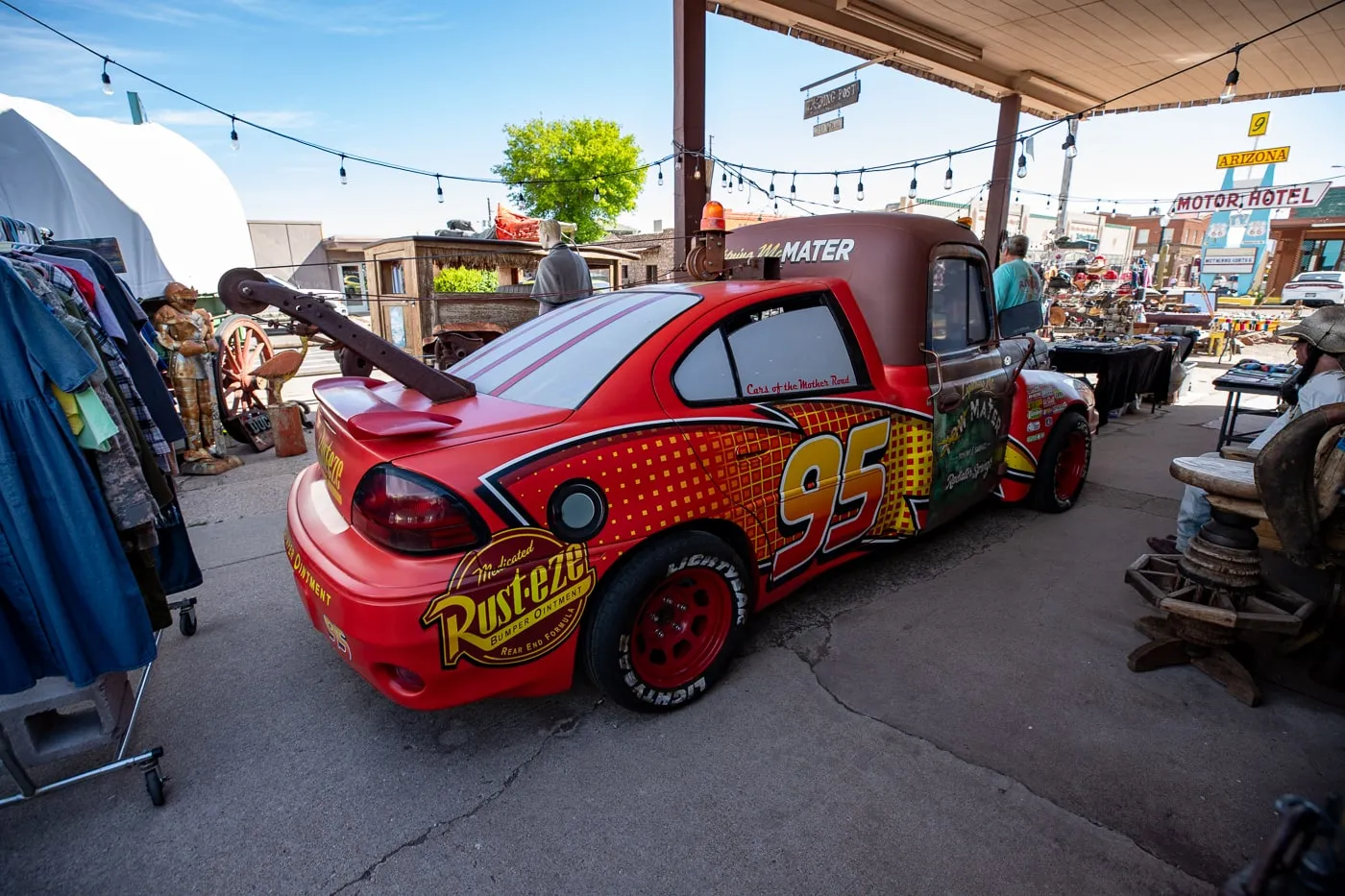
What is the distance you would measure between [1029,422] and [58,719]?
4.91 metres

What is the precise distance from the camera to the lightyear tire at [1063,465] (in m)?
4.32

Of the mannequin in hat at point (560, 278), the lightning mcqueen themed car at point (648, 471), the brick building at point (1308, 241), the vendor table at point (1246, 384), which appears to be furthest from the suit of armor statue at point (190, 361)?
the brick building at point (1308, 241)

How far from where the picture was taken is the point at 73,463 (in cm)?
190

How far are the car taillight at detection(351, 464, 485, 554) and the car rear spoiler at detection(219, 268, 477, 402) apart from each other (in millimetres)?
499

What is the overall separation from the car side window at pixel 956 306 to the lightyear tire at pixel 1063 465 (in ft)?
3.56

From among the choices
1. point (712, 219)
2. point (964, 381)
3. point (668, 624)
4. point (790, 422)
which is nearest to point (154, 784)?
A: point (668, 624)

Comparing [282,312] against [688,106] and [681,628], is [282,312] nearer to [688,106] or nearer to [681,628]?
[681,628]

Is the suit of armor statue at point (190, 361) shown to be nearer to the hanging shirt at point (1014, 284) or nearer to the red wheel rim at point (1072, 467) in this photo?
the red wheel rim at point (1072, 467)

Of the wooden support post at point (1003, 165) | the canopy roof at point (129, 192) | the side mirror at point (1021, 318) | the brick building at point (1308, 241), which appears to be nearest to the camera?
the side mirror at point (1021, 318)

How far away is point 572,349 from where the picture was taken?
257cm

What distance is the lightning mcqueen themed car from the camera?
190cm

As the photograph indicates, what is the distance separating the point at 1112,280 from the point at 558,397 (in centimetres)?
2157

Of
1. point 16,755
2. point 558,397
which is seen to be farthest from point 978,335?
point 16,755

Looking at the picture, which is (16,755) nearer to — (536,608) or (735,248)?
(536,608)
